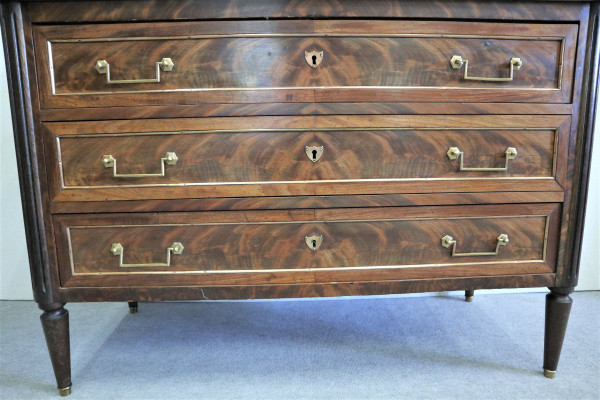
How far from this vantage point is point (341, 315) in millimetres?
1797

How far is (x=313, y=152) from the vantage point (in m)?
1.16

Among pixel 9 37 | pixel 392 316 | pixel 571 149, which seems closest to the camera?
pixel 9 37

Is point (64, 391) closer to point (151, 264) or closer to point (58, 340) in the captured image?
point (58, 340)

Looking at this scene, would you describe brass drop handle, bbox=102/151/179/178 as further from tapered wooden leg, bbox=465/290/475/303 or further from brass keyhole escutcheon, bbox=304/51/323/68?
tapered wooden leg, bbox=465/290/475/303

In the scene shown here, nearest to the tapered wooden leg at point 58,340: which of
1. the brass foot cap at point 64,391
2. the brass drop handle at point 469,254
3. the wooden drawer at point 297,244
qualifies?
the brass foot cap at point 64,391

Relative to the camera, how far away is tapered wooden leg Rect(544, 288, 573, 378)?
1296 mm

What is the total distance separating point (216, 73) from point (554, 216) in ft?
3.33

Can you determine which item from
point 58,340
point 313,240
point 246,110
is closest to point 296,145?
point 246,110

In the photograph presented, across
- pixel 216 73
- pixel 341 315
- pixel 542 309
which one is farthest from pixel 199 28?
pixel 542 309

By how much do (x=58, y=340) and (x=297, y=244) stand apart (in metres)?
0.74

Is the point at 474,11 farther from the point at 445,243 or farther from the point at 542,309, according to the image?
the point at 542,309

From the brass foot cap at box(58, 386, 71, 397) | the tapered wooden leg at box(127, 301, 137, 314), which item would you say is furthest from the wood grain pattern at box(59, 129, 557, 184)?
the tapered wooden leg at box(127, 301, 137, 314)

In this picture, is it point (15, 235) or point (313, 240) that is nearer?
point (313, 240)

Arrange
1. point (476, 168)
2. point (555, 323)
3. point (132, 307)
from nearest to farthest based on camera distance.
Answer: point (476, 168) < point (555, 323) < point (132, 307)
